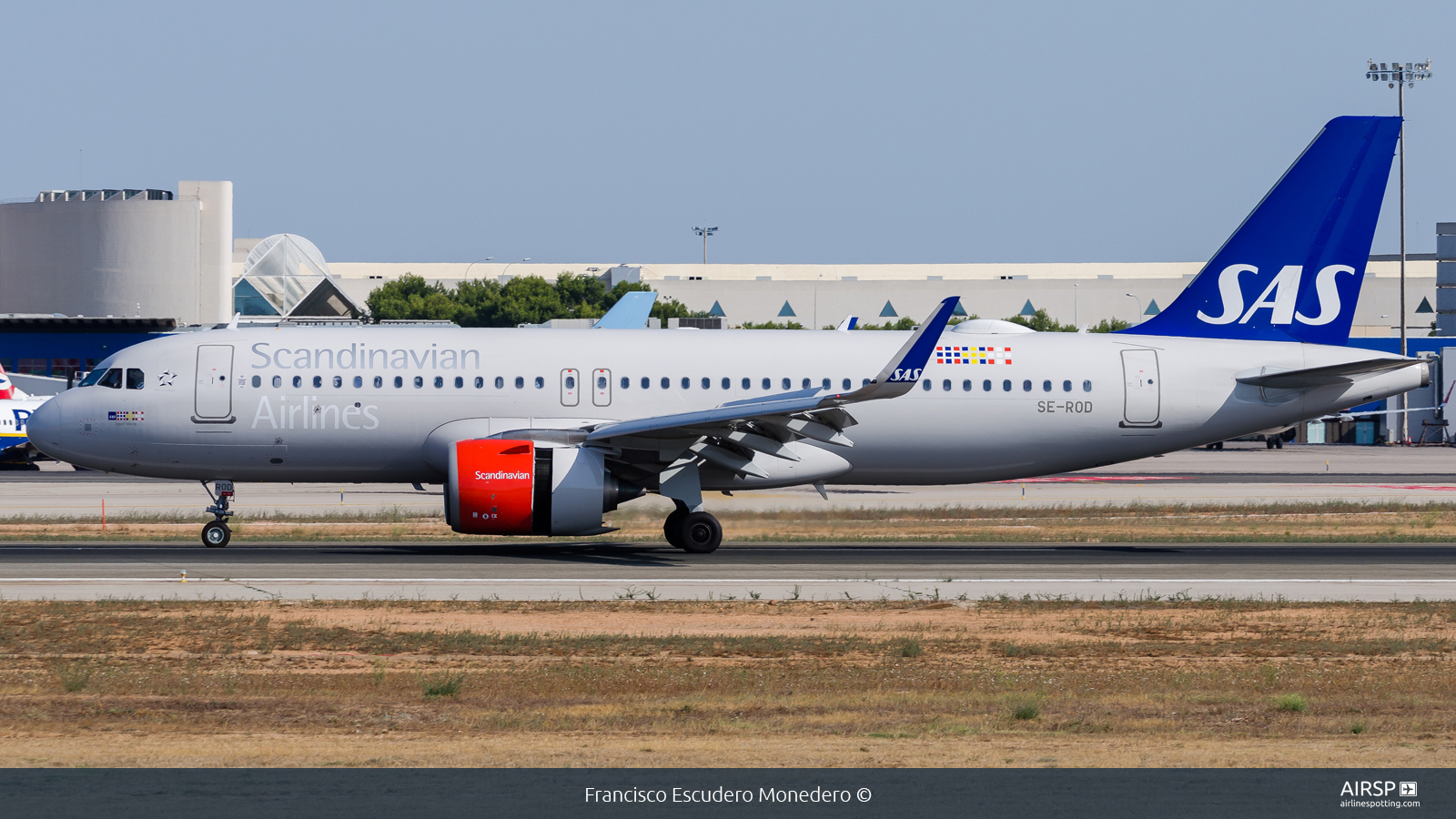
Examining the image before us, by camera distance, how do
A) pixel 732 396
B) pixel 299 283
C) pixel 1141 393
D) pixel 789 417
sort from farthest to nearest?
pixel 299 283, pixel 1141 393, pixel 732 396, pixel 789 417

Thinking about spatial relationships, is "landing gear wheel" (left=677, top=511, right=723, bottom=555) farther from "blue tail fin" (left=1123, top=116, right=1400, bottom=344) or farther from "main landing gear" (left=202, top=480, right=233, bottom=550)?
"blue tail fin" (left=1123, top=116, right=1400, bottom=344)

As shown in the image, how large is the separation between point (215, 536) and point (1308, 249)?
78.8 ft

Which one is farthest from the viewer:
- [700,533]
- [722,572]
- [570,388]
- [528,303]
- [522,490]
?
[528,303]

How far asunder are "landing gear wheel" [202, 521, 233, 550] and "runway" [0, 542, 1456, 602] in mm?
410

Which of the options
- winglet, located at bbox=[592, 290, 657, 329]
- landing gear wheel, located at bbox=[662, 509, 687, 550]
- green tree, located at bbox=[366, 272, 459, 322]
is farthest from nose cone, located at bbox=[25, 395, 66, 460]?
green tree, located at bbox=[366, 272, 459, 322]

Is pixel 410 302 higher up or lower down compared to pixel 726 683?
higher up

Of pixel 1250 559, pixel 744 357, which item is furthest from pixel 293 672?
pixel 1250 559

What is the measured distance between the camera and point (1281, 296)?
3114 cm

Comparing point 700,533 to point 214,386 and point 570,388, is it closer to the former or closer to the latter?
point 570,388

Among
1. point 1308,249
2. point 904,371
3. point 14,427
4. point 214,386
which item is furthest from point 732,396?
point 14,427

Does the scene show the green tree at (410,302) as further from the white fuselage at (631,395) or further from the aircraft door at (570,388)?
the aircraft door at (570,388)

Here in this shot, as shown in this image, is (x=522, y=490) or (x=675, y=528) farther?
(x=675, y=528)

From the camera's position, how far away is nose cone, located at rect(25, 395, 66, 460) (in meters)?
28.0
